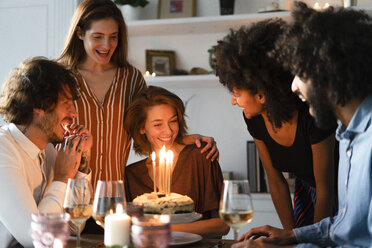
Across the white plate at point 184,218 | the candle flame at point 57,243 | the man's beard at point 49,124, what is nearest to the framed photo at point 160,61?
the man's beard at point 49,124

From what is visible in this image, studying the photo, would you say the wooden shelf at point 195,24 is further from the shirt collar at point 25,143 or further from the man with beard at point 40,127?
the shirt collar at point 25,143

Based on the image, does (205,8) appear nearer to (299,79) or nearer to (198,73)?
(198,73)

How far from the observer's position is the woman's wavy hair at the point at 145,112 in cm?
230

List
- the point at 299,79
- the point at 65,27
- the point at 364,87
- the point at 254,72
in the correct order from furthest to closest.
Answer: the point at 65,27 → the point at 254,72 → the point at 299,79 → the point at 364,87

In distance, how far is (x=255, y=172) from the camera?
3.52 m

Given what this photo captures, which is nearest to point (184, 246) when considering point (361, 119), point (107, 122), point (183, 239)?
point (183, 239)

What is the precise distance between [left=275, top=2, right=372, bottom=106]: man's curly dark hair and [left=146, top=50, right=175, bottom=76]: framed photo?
233 cm

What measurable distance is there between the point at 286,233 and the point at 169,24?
224 cm

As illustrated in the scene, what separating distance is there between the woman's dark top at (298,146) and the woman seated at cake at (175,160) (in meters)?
0.27

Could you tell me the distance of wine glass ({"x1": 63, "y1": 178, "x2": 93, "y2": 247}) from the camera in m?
1.38

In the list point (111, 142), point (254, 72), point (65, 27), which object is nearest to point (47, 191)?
point (111, 142)

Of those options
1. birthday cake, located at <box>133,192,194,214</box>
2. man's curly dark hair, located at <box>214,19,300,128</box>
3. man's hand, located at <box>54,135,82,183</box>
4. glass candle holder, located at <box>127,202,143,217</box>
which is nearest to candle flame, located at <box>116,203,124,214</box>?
glass candle holder, located at <box>127,202,143,217</box>

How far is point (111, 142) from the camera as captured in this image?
2.45 metres

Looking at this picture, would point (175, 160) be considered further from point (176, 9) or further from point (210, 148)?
point (176, 9)
